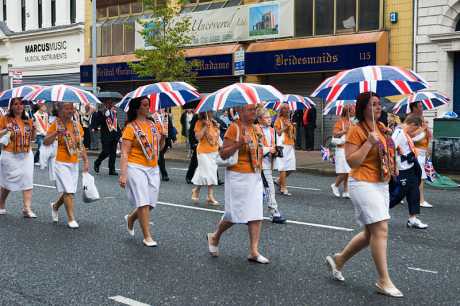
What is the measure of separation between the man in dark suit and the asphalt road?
13507mm

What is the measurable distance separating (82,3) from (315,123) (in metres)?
16.9

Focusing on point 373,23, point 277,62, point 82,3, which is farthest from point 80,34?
point 373,23

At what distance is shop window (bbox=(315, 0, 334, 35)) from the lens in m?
24.8

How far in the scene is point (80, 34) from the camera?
1447 inches

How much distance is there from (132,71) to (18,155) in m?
22.2

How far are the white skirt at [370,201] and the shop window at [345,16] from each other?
18.7 meters

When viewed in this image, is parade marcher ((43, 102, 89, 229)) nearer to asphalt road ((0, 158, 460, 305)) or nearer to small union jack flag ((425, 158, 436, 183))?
asphalt road ((0, 158, 460, 305))

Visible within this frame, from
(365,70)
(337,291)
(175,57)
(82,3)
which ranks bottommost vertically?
(337,291)

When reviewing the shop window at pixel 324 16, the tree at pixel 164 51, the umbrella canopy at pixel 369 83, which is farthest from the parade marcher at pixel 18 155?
the shop window at pixel 324 16

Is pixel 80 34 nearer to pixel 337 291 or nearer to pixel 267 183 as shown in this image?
pixel 267 183

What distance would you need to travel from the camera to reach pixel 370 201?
6000 millimetres

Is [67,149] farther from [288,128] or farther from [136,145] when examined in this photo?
[288,128]

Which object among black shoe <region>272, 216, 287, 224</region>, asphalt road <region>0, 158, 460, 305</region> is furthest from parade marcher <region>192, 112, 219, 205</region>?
black shoe <region>272, 216, 287, 224</region>

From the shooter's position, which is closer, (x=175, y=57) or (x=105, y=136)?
(x=105, y=136)
